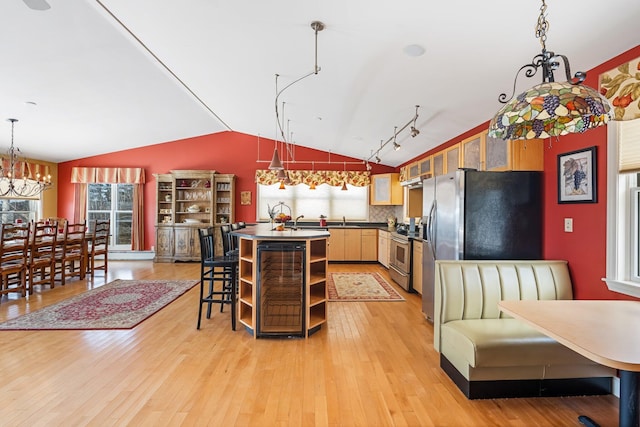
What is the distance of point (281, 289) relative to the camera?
3.42 meters

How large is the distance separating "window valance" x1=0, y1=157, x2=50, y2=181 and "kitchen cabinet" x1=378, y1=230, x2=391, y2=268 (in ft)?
24.2

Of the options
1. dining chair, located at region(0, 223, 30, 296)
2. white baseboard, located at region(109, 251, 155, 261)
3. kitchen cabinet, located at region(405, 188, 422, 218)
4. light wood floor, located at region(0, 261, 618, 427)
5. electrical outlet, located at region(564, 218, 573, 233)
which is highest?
kitchen cabinet, located at region(405, 188, 422, 218)

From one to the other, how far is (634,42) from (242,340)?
3.83m

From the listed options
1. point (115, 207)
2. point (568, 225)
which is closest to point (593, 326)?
point (568, 225)

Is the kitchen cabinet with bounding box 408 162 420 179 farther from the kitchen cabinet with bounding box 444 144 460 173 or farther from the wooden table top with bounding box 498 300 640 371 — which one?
the wooden table top with bounding box 498 300 640 371

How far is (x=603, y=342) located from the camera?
1415mm

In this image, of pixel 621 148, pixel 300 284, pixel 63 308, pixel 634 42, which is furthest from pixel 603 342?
pixel 63 308

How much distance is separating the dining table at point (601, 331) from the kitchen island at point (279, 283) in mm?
1852

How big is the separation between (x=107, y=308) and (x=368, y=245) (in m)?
5.18

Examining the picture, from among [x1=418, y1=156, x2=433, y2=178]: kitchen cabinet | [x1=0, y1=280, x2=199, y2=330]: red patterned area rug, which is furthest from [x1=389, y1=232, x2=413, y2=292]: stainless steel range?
[x1=0, y1=280, x2=199, y2=330]: red patterned area rug

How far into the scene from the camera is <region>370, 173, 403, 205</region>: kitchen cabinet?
756 cm

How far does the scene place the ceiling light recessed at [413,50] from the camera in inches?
105

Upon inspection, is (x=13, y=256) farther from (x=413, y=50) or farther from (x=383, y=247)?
(x=383, y=247)

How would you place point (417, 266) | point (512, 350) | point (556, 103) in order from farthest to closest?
point (417, 266) → point (512, 350) → point (556, 103)
